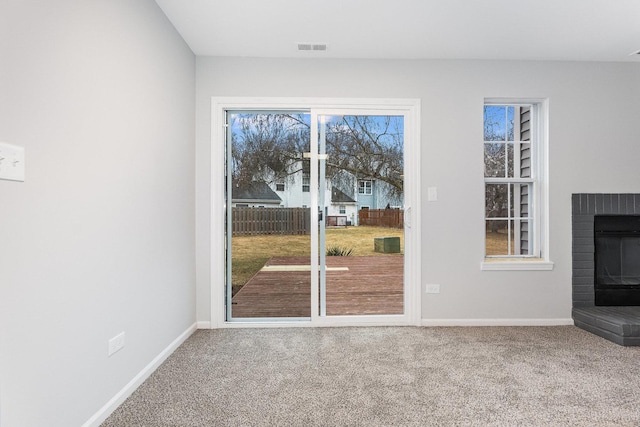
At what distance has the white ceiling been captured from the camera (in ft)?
8.41

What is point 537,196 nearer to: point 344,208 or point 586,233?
point 586,233

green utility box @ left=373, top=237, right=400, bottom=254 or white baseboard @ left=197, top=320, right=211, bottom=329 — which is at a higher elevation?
green utility box @ left=373, top=237, right=400, bottom=254

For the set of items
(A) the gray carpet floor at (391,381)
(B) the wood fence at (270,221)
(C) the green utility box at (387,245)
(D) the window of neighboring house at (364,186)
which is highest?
(D) the window of neighboring house at (364,186)

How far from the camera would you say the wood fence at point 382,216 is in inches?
139

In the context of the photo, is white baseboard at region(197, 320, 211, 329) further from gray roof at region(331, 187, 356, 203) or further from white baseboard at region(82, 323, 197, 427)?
gray roof at region(331, 187, 356, 203)

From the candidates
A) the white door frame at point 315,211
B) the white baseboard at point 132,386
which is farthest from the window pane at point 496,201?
the white baseboard at point 132,386

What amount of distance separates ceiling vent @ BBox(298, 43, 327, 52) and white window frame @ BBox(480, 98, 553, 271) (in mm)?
1641

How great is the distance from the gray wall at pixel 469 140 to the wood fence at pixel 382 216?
24cm

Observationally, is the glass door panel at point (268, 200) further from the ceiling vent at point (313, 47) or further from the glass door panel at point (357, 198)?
the ceiling vent at point (313, 47)

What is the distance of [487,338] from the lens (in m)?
3.12

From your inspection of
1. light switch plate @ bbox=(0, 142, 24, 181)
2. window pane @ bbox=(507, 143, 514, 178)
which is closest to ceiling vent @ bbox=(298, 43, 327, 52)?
window pane @ bbox=(507, 143, 514, 178)

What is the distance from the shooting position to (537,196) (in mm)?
3584

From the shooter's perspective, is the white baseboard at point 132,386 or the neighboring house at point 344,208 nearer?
the white baseboard at point 132,386

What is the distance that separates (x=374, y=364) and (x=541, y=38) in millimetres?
2911
